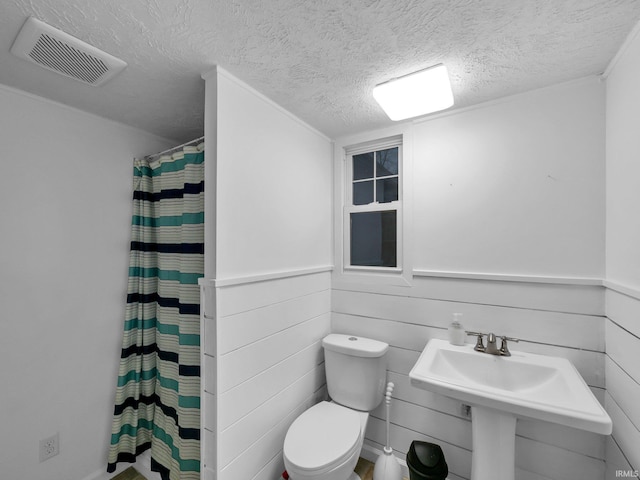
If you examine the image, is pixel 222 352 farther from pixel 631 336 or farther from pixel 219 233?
pixel 631 336

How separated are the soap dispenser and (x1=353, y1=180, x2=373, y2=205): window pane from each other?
0.99 meters

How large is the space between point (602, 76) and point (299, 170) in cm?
164

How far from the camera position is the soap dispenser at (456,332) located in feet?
5.33

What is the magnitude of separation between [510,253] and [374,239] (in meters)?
0.86

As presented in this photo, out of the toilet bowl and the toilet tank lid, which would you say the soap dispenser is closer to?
the toilet tank lid

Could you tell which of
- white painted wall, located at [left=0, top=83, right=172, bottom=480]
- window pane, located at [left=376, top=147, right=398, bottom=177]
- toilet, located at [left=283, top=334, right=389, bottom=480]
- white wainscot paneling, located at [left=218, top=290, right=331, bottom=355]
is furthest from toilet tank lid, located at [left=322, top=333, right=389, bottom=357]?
white painted wall, located at [left=0, top=83, right=172, bottom=480]

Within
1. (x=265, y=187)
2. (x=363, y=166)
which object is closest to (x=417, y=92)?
(x=363, y=166)

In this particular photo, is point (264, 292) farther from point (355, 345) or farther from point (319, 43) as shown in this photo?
point (319, 43)

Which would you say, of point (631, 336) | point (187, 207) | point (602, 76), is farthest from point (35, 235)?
point (602, 76)

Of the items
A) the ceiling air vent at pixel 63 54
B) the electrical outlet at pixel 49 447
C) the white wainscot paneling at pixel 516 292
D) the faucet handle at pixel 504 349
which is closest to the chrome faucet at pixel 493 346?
the faucet handle at pixel 504 349

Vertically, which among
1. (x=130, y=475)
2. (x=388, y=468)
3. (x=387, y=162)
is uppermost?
(x=387, y=162)

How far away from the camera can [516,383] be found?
4.65 feet

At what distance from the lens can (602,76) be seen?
1354 mm

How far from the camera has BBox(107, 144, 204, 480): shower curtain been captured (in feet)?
4.87
